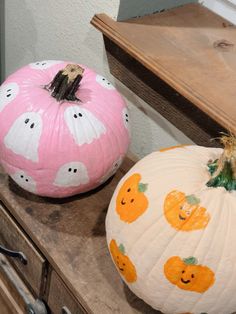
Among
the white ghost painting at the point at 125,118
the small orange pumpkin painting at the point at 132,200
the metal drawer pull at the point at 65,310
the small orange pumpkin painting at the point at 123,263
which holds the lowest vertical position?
the metal drawer pull at the point at 65,310

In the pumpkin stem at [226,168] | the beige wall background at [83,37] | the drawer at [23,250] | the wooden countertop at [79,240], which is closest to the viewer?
the pumpkin stem at [226,168]

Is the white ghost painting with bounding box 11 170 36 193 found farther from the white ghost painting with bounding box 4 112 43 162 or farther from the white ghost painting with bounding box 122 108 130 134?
the white ghost painting with bounding box 122 108 130 134

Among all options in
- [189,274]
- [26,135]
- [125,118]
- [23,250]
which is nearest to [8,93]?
[26,135]

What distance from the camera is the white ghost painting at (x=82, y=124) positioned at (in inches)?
28.5

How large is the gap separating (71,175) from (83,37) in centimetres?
42

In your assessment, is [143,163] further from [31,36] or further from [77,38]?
[31,36]

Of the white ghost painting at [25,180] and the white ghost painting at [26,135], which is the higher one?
the white ghost painting at [26,135]

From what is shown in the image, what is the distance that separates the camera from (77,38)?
1.06m

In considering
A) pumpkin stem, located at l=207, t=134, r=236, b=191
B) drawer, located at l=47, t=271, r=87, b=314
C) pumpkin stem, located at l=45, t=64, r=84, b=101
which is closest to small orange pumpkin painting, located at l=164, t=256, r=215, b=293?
pumpkin stem, located at l=207, t=134, r=236, b=191

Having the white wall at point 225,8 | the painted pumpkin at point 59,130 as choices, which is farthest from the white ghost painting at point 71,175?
the white wall at point 225,8

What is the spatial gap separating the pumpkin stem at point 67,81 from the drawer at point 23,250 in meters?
0.28

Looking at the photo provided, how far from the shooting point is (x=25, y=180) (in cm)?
77

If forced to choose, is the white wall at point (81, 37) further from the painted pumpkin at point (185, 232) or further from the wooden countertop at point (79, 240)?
the painted pumpkin at point (185, 232)

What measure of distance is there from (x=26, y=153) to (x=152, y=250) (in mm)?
263
